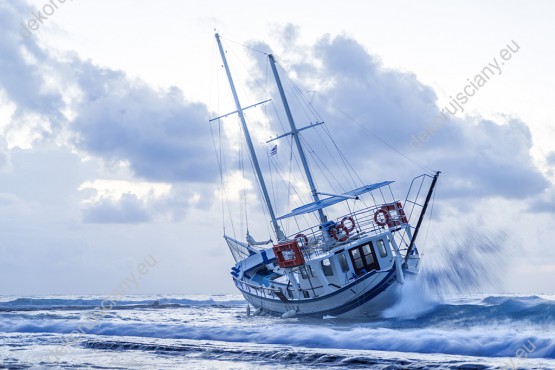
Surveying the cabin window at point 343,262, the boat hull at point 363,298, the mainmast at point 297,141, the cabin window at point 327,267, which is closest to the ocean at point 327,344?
the boat hull at point 363,298

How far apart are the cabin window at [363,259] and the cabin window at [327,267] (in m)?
1.28

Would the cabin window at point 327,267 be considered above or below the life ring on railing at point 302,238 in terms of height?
below

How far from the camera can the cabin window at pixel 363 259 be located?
31.9 meters

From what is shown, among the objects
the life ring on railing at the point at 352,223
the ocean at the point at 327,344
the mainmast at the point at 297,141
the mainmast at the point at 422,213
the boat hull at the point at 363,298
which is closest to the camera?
the ocean at the point at 327,344

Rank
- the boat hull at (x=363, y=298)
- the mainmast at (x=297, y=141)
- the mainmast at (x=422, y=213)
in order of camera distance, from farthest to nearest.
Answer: the mainmast at (x=297, y=141)
the mainmast at (x=422, y=213)
the boat hull at (x=363, y=298)

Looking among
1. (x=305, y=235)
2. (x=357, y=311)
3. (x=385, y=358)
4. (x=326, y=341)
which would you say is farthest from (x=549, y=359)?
(x=305, y=235)

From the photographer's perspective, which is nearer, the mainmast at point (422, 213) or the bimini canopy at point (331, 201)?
the mainmast at point (422, 213)

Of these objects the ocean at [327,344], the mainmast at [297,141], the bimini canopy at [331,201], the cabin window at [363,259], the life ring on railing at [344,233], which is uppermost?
the mainmast at [297,141]

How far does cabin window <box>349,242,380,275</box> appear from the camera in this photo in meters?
31.9

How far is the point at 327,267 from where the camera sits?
3212cm

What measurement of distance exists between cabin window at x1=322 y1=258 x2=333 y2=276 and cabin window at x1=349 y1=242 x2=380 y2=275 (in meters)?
1.28

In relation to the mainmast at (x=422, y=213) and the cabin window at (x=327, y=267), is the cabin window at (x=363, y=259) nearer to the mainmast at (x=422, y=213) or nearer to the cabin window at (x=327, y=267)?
the cabin window at (x=327, y=267)

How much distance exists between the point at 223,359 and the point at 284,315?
50.3 ft

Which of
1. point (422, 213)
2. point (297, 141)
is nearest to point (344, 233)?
point (422, 213)
